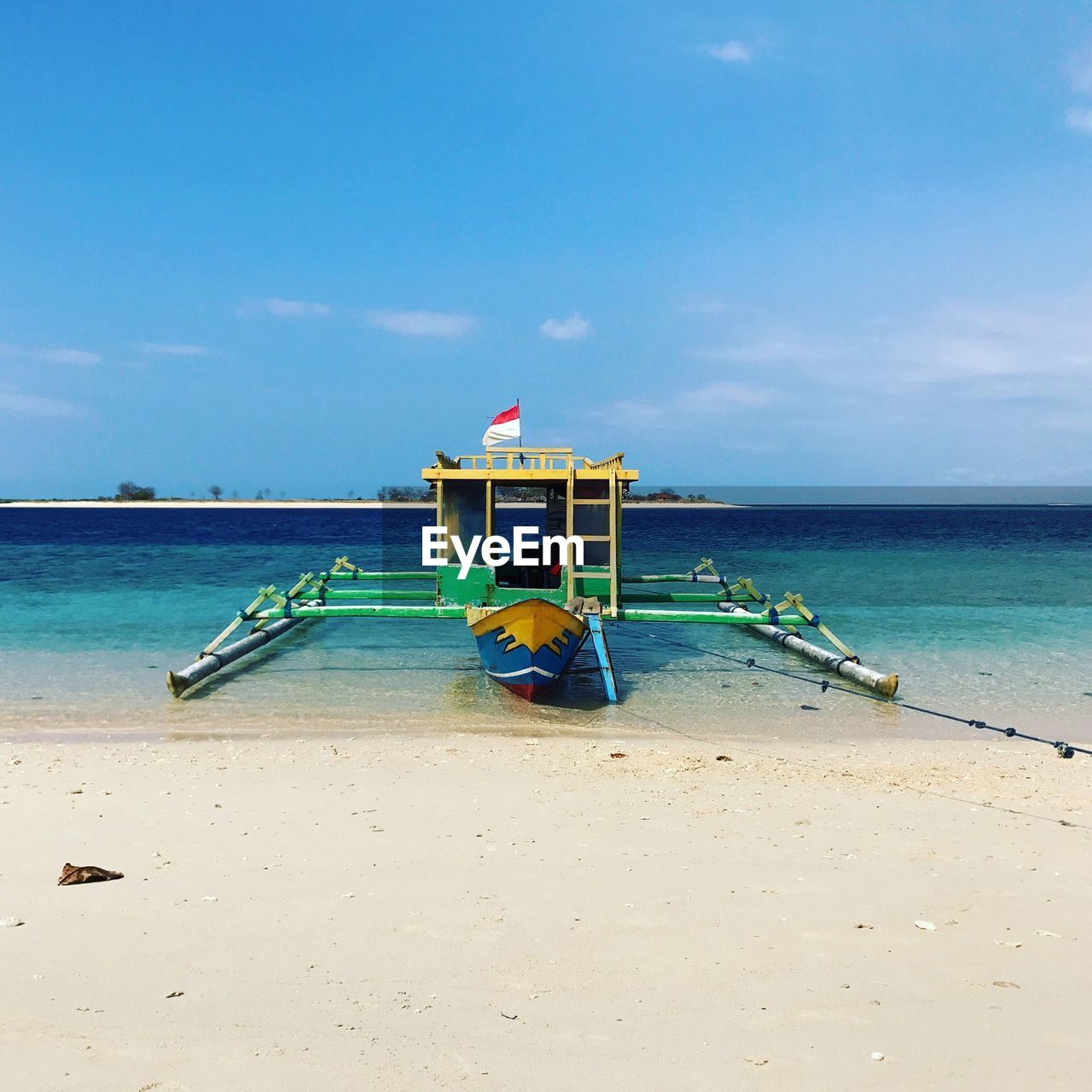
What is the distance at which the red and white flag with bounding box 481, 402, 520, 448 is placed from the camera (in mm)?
14281

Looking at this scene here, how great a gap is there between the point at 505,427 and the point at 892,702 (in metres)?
7.38

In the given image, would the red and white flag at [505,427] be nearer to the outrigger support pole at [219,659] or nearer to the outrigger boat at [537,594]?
the outrigger boat at [537,594]

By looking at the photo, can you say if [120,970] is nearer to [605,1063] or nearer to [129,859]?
[129,859]

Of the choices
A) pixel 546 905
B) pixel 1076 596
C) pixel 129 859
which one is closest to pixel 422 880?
pixel 546 905

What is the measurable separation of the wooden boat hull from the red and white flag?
10.9ft

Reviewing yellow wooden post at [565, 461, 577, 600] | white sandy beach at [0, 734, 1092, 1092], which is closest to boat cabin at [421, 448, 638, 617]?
yellow wooden post at [565, 461, 577, 600]

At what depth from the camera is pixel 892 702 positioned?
12.2 metres

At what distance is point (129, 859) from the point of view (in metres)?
5.85

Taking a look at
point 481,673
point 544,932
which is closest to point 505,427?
point 481,673

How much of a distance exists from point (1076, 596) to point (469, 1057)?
1094 inches

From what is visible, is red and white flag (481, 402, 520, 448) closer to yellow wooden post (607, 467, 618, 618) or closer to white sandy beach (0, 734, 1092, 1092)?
yellow wooden post (607, 467, 618, 618)

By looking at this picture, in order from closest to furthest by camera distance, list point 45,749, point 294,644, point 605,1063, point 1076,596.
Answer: point 605,1063, point 45,749, point 294,644, point 1076,596

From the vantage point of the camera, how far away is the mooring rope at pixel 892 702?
30.8ft

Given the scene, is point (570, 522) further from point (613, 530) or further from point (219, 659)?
point (219, 659)
